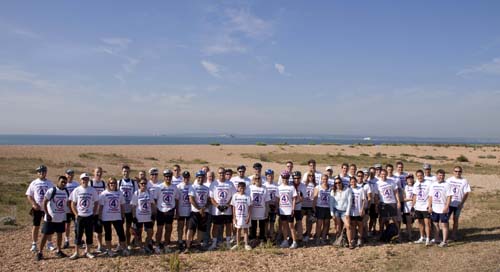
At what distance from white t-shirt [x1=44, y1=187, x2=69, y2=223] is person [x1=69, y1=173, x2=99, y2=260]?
0.88 feet

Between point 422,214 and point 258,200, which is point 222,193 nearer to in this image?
point 258,200

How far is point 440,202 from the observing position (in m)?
9.29

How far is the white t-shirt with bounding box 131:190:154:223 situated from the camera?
865 centimetres

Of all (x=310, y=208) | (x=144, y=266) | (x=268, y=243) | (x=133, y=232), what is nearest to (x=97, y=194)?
(x=133, y=232)

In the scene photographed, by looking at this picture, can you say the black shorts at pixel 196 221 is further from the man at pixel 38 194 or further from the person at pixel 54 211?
the man at pixel 38 194

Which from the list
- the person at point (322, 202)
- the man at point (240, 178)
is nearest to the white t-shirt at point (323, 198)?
the person at point (322, 202)

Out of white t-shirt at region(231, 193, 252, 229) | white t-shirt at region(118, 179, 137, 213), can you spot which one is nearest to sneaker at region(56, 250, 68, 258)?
white t-shirt at region(118, 179, 137, 213)

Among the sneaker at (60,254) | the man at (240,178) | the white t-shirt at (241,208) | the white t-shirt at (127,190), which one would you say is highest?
the man at (240,178)

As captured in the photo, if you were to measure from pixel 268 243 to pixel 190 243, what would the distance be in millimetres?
1794

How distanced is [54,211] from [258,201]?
437 centimetres

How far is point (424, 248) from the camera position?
915 cm

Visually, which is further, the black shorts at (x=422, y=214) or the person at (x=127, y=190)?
the black shorts at (x=422, y=214)

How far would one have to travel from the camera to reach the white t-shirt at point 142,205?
8.65 m

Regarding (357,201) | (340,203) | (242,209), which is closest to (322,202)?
(340,203)
